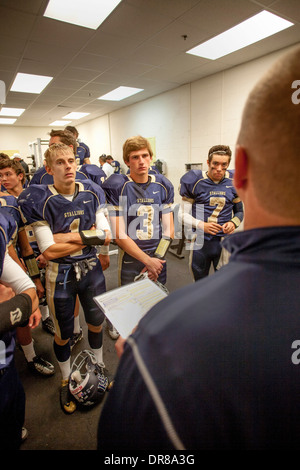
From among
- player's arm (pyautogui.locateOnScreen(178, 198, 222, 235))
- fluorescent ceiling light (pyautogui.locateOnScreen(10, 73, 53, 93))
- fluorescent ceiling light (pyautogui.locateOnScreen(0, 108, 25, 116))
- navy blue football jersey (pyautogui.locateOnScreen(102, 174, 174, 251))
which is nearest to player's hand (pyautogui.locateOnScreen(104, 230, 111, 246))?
navy blue football jersey (pyautogui.locateOnScreen(102, 174, 174, 251))

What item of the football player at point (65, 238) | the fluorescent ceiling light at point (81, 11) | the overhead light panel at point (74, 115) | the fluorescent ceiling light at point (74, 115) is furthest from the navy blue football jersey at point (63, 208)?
the fluorescent ceiling light at point (74, 115)

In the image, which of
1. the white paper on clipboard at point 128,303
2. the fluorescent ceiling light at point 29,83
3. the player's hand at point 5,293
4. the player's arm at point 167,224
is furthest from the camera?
the fluorescent ceiling light at point 29,83

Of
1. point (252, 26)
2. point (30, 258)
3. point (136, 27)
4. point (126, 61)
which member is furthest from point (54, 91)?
point (30, 258)

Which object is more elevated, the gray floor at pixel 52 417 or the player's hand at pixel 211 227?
the player's hand at pixel 211 227

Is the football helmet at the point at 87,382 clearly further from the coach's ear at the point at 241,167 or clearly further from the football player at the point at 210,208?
the coach's ear at the point at 241,167

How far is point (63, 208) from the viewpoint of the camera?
6.00ft

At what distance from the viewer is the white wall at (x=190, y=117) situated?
4.97 m

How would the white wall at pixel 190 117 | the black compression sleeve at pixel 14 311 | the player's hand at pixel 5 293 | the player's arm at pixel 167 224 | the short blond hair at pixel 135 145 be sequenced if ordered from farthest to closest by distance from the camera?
the white wall at pixel 190 117 → the player's arm at pixel 167 224 → the short blond hair at pixel 135 145 → the player's hand at pixel 5 293 → the black compression sleeve at pixel 14 311

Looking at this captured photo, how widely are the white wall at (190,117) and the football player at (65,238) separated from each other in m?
3.43

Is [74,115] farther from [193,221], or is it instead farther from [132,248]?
[132,248]

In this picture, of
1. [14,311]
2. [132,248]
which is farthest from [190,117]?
[14,311]

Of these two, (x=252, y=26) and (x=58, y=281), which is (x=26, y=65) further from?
(x=58, y=281)

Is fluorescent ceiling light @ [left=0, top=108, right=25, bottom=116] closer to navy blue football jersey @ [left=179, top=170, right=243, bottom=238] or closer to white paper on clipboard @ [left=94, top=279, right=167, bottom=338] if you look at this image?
navy blue football jersey @ [left=179, top=170, right=243, bottom=238]

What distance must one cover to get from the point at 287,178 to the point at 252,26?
4290 millimetres
